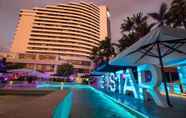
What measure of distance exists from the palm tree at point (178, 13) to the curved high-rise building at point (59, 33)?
67.0 meters

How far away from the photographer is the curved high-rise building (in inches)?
3844

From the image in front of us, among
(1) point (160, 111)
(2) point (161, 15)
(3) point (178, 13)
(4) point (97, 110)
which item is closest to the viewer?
(1) point (160, 111)

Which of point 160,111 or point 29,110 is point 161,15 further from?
point 29,110

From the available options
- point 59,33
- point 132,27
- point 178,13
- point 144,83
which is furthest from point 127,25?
Answer: point 59,33

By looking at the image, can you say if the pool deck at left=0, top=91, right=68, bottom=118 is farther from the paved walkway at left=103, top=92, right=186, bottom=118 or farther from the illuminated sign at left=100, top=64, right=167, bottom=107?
the illuminated sign at left=100, top=64, right=167, bottom=107

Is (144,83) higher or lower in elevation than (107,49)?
lower

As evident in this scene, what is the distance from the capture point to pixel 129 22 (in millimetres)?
39781

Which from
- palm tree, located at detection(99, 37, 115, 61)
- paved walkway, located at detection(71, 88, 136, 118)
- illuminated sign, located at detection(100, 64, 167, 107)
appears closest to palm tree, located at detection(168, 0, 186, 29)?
illuminated sign, located at detection(100, 64, 167, 107)

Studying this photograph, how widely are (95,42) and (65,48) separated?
23669 mm

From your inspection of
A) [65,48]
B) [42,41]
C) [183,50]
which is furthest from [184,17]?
[42,41]

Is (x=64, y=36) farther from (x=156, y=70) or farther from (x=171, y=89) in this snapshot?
(x=156, y=70)

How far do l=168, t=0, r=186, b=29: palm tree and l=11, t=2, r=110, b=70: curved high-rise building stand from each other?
6703cm

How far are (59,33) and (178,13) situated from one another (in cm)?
8293

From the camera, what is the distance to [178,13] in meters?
27.0
